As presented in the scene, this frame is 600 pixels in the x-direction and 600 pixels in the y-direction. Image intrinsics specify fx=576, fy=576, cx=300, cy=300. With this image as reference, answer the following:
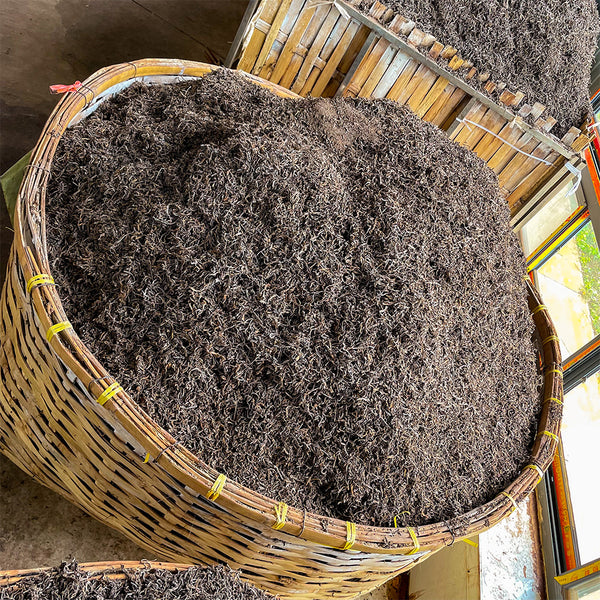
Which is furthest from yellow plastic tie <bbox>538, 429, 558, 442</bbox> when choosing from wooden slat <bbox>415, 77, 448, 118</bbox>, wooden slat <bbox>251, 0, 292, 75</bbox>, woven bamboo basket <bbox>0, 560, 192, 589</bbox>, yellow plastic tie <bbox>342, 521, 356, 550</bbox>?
wooden slat <bbox>251, 0, 292, 75</bbox>

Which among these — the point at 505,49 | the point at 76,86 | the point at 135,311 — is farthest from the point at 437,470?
the point at 505,49

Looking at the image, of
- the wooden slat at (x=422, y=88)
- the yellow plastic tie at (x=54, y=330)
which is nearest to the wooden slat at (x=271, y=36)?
the wooden slat at (x=422, y=88)

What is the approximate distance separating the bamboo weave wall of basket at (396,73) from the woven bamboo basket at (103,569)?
4.88 feet

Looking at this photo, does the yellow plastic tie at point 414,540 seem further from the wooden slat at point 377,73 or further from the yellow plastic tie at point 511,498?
the wooden slat at point 377,73

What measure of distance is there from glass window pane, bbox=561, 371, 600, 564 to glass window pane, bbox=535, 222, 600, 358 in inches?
7.7

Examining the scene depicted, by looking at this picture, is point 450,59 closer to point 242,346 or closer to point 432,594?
point 242,346

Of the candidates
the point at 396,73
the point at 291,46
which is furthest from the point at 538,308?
the point at 291,46

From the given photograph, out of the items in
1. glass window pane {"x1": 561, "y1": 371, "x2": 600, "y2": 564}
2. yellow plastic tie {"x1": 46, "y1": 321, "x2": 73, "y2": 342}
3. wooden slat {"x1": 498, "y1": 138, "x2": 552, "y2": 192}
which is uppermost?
wooden slat {"x1": 498, "y1": 138, "x2": 552, "y2": 192}

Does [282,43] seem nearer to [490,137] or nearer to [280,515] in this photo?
[490,137]

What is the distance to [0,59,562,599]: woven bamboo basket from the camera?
93 cm

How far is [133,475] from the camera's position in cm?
99

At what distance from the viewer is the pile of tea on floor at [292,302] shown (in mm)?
1052

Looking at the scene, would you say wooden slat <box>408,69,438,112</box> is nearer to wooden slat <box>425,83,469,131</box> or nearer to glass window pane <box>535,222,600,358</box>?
wooden slat <box>425,83,469,131</box>

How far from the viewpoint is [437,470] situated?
1.16 meters
